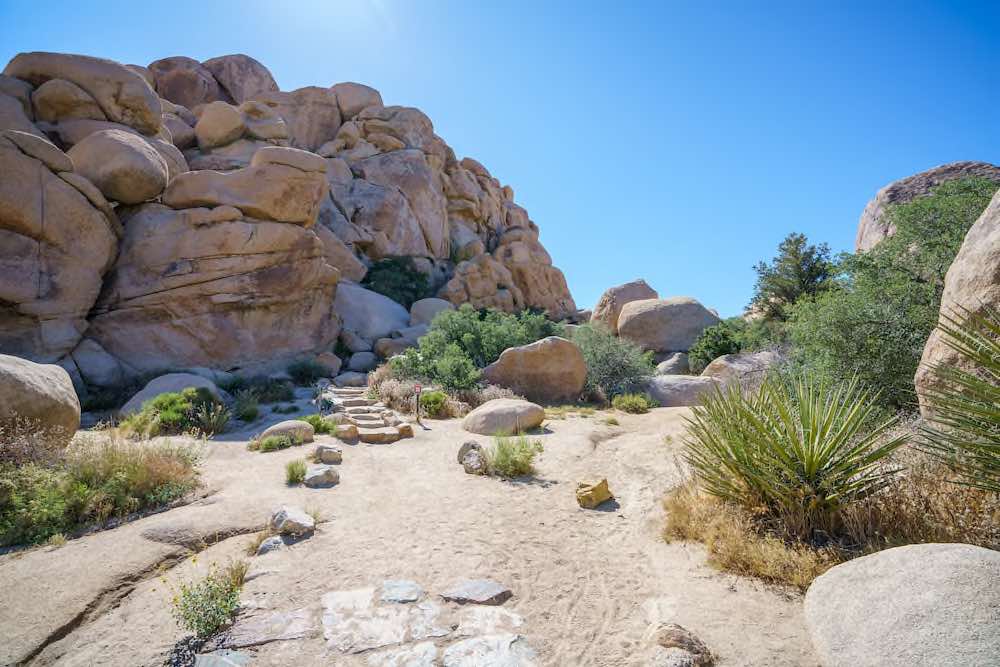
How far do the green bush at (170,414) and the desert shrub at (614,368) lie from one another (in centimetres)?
1098

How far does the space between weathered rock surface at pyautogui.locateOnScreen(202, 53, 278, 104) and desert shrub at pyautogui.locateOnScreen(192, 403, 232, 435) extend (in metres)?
32.2

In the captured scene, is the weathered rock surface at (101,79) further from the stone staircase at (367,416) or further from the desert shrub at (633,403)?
the desert shrub at (633,403)

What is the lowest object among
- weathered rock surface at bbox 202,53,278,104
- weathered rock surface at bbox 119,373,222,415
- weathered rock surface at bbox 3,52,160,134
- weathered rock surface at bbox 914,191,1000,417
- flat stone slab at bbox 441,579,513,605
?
flat stone slab at bbox 441,579,513,605

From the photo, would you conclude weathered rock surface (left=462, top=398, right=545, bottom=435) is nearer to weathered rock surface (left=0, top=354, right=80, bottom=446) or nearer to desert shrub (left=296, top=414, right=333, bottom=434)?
desert shrub (left=296, top=414, right=333, bottom=434)

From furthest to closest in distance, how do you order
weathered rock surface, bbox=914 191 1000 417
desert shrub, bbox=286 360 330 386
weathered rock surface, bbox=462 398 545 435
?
desert shrub, bbox=286 360 330 386
weathered rock surface, bbox=462 398 545 435
weathered rock surface, bbox=914 191 1000 417

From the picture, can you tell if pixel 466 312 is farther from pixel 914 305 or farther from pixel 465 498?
pixel 914 305

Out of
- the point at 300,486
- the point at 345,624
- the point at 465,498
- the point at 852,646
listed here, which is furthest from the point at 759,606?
the point at 300,486

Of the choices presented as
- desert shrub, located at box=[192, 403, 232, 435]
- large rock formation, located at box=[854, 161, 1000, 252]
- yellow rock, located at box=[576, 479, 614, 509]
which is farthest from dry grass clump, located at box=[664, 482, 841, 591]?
large rock formation, located at box=[854, 161, 1000, 252]

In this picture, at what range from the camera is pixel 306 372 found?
16344mm

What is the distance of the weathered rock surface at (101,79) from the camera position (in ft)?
57.4

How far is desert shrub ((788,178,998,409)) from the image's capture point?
7.89 m

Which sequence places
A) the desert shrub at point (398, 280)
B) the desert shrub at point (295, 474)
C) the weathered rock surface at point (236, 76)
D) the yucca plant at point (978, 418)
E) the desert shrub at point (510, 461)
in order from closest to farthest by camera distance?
the yucca plant at point (978, 418), the desert shrub at point (295, 474), the desert shrub at point (510, 461), the desert shrub at point (398, 280), the weathered rock surface at point (236, 76)

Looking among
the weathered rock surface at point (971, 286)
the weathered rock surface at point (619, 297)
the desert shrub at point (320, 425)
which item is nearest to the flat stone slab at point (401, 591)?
the weathered rock surface at point (971, 286)

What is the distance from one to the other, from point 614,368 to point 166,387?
13235mm
